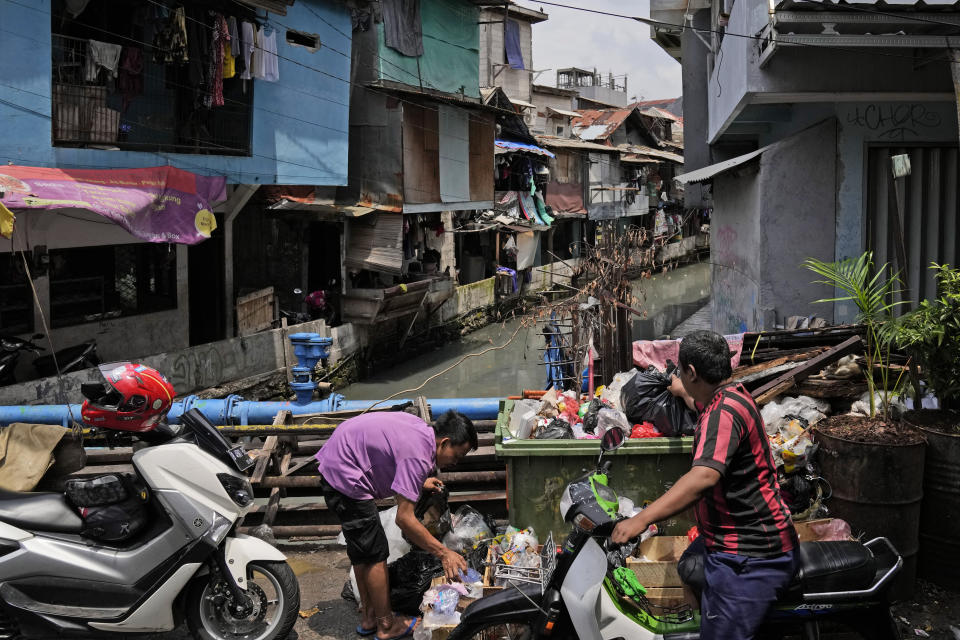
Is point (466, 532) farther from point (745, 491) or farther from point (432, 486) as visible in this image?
point (745, 491)

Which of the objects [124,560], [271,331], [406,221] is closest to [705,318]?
[406,221]

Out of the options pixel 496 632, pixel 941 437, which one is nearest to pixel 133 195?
pixel 496 632

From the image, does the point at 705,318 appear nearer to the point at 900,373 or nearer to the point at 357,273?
the point at 357,273

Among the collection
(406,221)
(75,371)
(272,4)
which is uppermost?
(272,4)

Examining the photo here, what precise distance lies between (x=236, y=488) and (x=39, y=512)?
38.1 inches

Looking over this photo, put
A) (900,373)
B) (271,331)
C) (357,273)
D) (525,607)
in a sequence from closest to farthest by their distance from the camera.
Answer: (525,607) < (900,373) < (271,331) < (357,273)

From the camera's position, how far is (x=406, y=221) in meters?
20.8

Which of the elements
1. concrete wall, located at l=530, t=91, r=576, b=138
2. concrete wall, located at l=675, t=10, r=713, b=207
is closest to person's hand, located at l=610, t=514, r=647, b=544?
concrete wall, located at l=675, t=10, r=713, b=207

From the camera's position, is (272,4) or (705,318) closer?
(272,4)

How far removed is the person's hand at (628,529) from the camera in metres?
3.09

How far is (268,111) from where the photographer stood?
1555 cm

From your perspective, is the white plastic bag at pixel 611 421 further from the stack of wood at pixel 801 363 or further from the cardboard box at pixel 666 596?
the cardboard box at pixel 666 596

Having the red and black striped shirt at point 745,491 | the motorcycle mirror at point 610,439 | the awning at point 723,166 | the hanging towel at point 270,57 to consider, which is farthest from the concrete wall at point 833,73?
the hanging towel at point 270,57

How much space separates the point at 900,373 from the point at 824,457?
110cm
